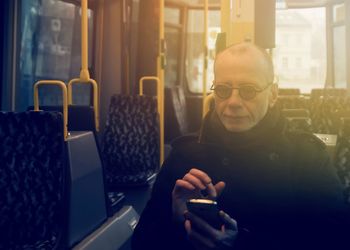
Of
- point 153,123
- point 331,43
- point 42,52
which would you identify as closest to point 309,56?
point 331,43

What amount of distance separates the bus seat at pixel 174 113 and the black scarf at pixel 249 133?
5.48 m

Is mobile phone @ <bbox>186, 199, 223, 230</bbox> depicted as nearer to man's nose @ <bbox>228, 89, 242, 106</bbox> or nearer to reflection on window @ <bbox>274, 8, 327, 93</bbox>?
man's nose @ <bbox>228, 89, 242, 106</bbox>

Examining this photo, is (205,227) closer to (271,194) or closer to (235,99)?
(271,194)

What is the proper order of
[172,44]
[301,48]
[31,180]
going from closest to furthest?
[31,180] → [301,48] → [172,44]

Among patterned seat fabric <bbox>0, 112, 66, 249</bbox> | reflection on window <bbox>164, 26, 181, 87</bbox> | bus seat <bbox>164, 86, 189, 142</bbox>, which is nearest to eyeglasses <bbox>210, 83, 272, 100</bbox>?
patterned seat fabric <bbox>0, 112, 66, 249</bbox>

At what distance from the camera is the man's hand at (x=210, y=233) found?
117 centimetres

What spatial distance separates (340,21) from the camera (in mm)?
6234

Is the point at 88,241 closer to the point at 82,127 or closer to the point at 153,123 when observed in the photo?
the point at 82,127

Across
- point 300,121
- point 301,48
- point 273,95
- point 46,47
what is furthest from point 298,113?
point 301,48

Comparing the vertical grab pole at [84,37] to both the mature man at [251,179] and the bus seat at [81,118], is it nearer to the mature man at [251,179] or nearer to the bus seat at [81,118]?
the bus seat at [81,118]

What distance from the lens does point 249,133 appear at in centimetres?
134

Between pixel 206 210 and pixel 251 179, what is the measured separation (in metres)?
0.20

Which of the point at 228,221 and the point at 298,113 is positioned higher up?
the point at 298,113

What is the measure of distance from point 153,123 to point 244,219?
3.53 metres
